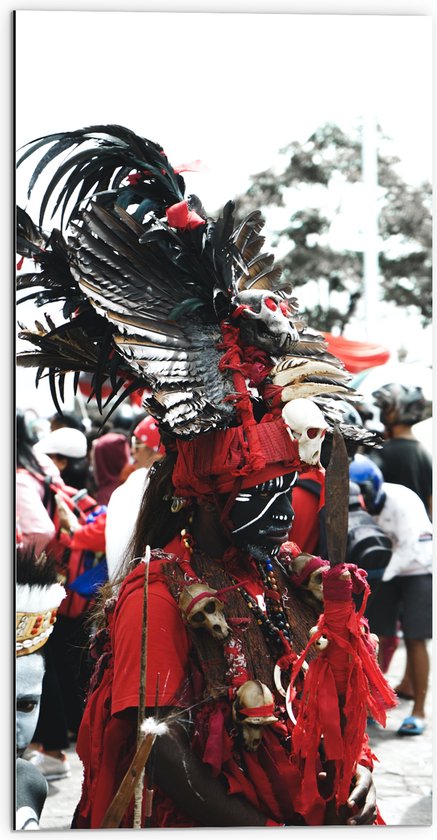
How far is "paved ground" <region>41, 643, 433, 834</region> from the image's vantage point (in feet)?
8.72

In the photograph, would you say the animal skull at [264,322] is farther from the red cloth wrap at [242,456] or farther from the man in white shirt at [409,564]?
the man in white shirt at [409,564]

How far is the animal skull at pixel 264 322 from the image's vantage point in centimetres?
177

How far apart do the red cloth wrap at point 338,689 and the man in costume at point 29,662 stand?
2.62 feet

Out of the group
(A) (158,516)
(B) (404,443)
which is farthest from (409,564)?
(A) (158,516)

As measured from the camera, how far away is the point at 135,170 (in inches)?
78.2

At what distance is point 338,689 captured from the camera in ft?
5.33

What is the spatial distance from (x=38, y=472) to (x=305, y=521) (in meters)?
1.04

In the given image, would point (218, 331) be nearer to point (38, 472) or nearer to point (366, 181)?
point (38, 472)

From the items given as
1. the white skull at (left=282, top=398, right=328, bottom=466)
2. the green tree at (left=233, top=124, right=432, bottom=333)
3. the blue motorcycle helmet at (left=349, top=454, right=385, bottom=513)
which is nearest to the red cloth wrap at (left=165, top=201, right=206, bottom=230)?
the white skull at (left=282, top=398, right=328, bottom=466)

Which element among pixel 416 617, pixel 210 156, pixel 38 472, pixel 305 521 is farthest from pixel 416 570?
pixel 210 156

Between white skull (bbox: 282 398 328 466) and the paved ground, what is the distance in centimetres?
114

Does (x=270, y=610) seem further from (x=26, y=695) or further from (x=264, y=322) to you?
(x=26, y=695)

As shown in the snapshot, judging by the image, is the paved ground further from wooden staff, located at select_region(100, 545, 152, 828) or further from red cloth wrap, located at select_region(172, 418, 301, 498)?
red cloth wrap, located at select_region(172, 418, 301, 498)

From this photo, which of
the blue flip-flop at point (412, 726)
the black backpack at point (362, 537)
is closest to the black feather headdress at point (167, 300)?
the black backpack at point (362, 537)
